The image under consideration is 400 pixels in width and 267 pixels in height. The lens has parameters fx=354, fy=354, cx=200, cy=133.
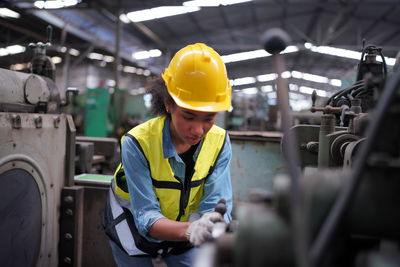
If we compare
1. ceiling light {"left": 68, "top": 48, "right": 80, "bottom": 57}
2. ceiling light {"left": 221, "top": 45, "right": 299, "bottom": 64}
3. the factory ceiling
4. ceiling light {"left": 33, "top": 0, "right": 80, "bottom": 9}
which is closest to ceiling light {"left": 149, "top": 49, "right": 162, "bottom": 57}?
the factory ceiling

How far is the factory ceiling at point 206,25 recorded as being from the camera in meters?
5.00

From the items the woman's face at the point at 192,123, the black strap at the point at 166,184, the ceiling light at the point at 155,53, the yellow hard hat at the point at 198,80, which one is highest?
the ceiling light at the point at 155,53

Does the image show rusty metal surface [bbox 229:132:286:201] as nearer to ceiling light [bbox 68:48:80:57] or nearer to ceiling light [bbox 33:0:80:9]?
ceiling light [bbox 33:0:80:9]

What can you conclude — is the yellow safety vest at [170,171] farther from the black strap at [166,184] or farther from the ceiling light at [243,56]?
the ceiling light at [243,56]

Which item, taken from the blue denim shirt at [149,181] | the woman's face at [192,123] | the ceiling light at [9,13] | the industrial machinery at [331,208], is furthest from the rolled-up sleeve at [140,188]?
the ceiling light at [9,13]

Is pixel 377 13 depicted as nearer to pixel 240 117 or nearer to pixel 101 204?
pixel 240 117

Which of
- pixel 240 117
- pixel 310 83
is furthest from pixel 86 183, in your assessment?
pixel 310 83

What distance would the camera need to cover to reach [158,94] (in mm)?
1166

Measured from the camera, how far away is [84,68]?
8.55 metres

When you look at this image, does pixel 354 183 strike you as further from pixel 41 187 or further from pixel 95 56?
pixel 95 56

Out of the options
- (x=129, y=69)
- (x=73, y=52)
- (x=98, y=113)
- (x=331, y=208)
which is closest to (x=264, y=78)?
(x=129, y=69)

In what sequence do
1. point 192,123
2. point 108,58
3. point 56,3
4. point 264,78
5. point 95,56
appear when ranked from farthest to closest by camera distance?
point 264,78 < point 108,58 < point 95,56 < point 56,3 < point 192,123

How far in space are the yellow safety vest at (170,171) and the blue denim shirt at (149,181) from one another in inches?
0.8

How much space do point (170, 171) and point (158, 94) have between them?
0.87 feet
